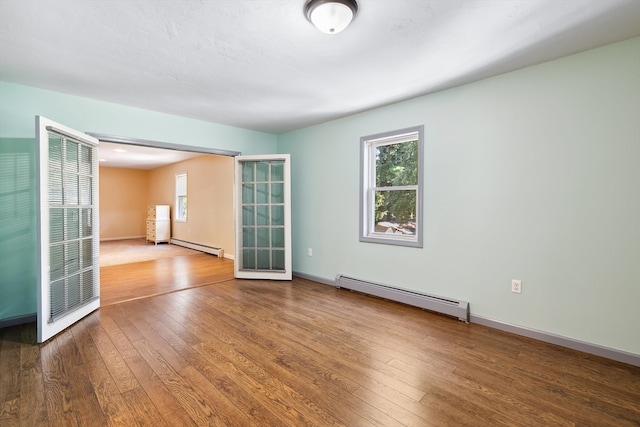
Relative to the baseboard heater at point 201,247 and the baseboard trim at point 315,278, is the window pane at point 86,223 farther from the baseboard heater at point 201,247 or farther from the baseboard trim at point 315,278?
the baseboard heater at point 201,247

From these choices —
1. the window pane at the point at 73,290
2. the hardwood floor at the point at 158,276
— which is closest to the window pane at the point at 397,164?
the hardwood floor at the point at 158,276

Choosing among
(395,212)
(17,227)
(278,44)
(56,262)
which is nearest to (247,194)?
(395,212)

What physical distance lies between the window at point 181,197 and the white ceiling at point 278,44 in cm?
517

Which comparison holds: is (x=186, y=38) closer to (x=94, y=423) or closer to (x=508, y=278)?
(x=94, y=423)

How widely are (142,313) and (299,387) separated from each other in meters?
2.20

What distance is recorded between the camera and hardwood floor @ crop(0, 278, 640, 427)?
5.43 ft

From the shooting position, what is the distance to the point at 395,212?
3691mm

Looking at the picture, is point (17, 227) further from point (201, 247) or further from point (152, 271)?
point (201, 247)

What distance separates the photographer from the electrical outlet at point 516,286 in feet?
8.78

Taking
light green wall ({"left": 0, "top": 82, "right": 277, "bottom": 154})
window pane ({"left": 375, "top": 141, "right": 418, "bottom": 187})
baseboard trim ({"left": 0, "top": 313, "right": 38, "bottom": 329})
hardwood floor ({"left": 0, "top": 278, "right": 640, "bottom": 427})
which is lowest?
hardwood floor ({"left": 0, "top": 278, "right": 640, "bottom": 427})

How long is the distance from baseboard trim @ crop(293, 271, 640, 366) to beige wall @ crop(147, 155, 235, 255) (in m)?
4.62

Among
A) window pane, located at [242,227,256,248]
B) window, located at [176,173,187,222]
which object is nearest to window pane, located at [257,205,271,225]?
window pane, located at [242,227,256,248]

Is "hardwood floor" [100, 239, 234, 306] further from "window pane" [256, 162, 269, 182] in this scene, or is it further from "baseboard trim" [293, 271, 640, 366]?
"baseboard trim" [293, 271, 640, 366]

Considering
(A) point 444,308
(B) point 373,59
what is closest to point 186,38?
(B) point 373,59
